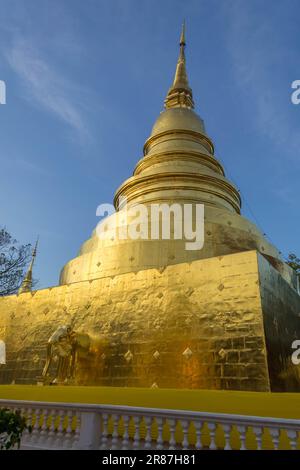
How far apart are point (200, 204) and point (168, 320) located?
5325mm

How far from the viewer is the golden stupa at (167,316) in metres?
7.74

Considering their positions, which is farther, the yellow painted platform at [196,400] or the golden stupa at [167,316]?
the golden stupa at [167,316]

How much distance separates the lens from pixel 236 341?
771 centimetres

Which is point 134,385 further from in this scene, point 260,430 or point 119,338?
point 260,430

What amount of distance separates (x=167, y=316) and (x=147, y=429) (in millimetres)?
4629

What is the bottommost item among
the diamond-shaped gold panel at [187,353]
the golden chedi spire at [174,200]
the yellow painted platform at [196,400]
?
the yellow painted platform at [196,400]

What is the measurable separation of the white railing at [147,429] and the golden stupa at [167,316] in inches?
137

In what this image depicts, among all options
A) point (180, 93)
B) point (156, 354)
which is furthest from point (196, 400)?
point (180, 93)

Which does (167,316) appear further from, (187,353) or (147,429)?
(147,429)

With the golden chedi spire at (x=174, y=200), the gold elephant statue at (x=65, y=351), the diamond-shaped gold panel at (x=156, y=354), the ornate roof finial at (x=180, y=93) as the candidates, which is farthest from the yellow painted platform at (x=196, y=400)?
the ornate roof finial at (x=180, y=93)

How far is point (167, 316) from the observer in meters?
8.87

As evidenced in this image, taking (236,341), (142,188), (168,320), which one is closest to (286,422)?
(236,341)

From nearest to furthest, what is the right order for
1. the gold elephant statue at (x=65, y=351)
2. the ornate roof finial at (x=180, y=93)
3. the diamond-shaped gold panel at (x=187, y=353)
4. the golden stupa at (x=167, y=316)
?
the golden stupa at (x=167, y=316)
the diamond-shaped gold panel at (x=187, y=353)
the gold elephant statue at (x=65, y=351)
the ornate roof finial at (x=180, y=93)

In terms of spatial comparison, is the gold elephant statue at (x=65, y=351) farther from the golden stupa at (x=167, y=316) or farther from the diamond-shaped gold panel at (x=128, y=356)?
the diamond-shaped gold panel at (x=128, y=356)
